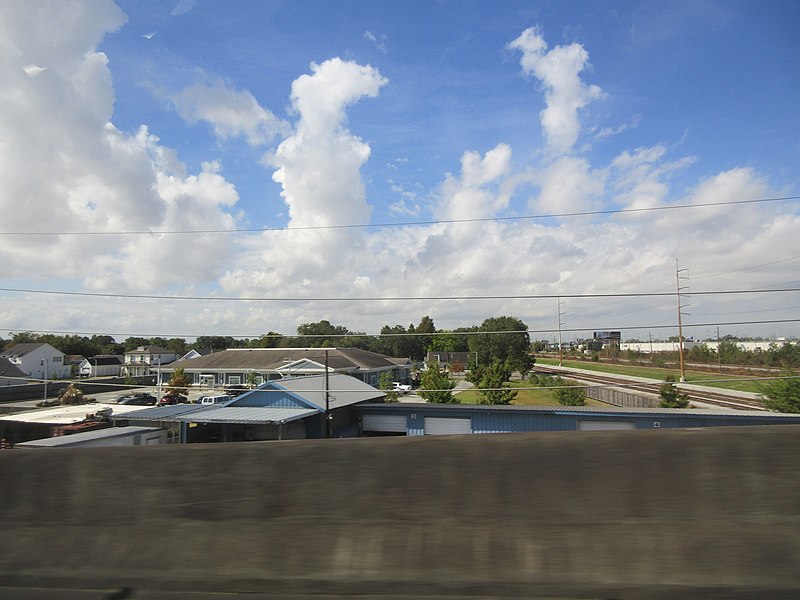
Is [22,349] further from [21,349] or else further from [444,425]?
[444,425]

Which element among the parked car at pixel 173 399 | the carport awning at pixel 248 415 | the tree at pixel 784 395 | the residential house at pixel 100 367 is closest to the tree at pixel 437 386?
the carport awning at pixel 248 415

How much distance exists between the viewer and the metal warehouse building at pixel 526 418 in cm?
2017

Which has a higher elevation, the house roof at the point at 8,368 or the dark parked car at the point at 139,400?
the house roof at the point at 8,368

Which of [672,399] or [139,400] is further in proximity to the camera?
[139,400]

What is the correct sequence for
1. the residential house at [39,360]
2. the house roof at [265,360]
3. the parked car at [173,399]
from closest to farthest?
1. the parked car at [173,399]
2. the house roof at [265,360]
3. the residential house at [39,360]

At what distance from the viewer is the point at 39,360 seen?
2906 inches

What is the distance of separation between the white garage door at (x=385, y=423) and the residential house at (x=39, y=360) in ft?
201

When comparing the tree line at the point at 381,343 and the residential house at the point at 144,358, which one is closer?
the tree line at the point at 381,343

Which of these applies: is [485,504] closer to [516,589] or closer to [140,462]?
[516,589]

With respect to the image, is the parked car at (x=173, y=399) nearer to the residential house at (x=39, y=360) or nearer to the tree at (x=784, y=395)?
the residential house at (x=39, y=360)

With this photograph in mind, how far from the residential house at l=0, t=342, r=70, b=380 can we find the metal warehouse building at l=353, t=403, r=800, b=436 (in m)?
62.8

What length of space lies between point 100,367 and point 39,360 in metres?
11.9

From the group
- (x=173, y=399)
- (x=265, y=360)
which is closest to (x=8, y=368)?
(x=173, y=399)

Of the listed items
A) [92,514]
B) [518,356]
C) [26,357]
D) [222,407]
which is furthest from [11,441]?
[26,357]
